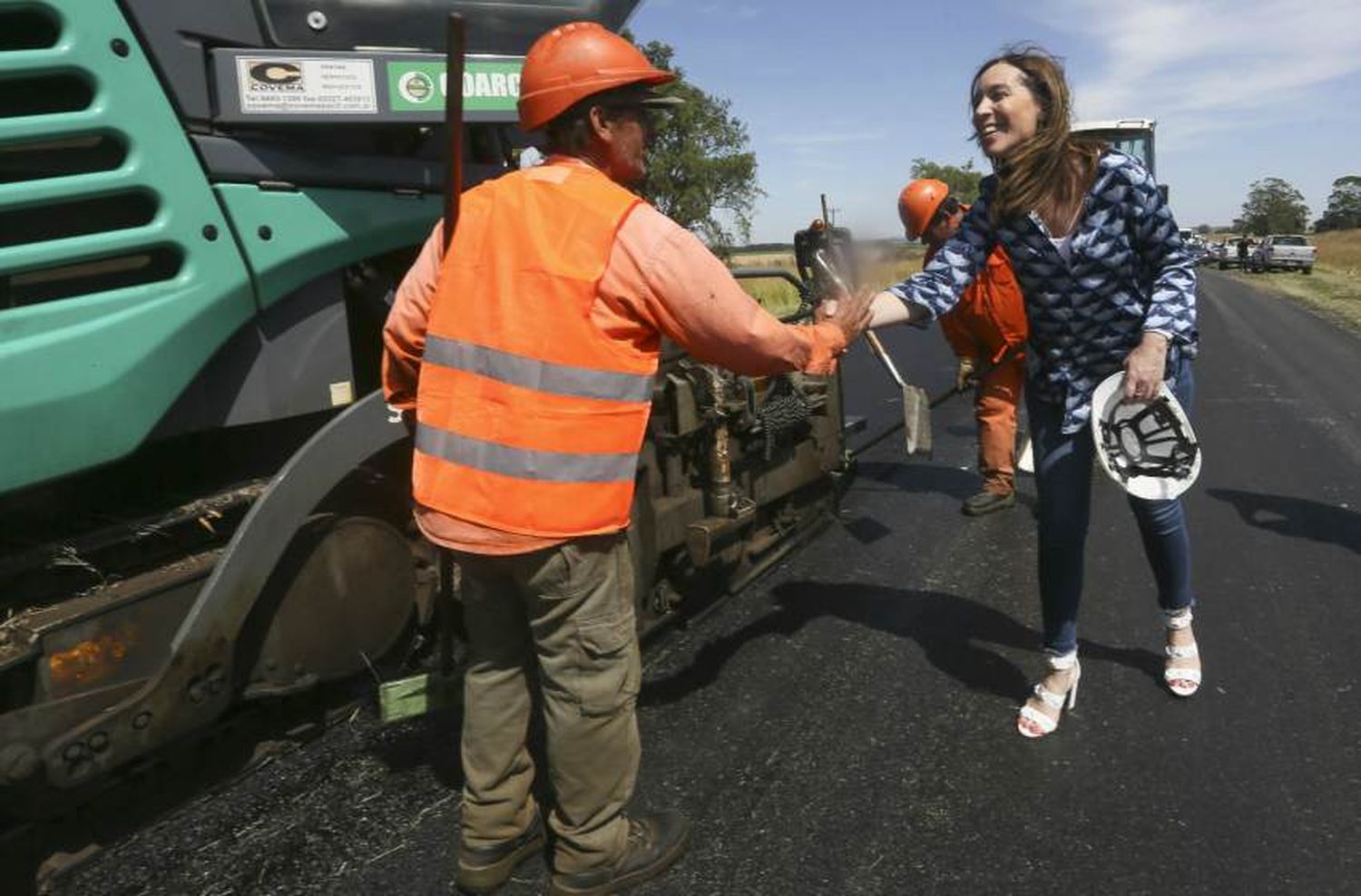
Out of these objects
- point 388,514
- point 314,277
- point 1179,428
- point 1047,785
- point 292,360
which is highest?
point 314,277

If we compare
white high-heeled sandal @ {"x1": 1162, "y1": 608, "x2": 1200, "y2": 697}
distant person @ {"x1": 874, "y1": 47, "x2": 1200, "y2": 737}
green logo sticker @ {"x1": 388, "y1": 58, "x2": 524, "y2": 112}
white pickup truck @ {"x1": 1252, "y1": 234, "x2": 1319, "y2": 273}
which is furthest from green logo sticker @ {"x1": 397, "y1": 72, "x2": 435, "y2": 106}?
white pickup truck @ {"x1": 1252, "y1": 234, "x2": 1319, "y2": 273}

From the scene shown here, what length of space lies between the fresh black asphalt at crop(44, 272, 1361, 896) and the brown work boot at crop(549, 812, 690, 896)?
0.15ft

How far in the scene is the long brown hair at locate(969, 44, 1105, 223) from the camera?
8.66 ft

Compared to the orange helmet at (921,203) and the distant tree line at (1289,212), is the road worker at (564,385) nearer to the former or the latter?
the orange helmet at (921,203)

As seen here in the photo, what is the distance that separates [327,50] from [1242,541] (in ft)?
14.7

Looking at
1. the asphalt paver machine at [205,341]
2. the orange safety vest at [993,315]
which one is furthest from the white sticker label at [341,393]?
the orange safety vest at [993,315]

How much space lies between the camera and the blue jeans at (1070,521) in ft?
9.72

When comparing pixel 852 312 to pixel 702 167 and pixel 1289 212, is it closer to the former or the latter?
pixel 702 167

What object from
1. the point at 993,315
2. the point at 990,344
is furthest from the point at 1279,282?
the point at 993,315

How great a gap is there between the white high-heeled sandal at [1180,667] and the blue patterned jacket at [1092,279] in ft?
2.69

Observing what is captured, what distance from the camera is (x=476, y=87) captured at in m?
2.64

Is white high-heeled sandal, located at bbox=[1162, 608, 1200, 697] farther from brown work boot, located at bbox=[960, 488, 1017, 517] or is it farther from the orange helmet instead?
the orange helmet

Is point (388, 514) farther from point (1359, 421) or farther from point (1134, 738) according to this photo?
point (1359, 421)

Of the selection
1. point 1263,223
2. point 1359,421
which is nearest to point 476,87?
point 1359,421
